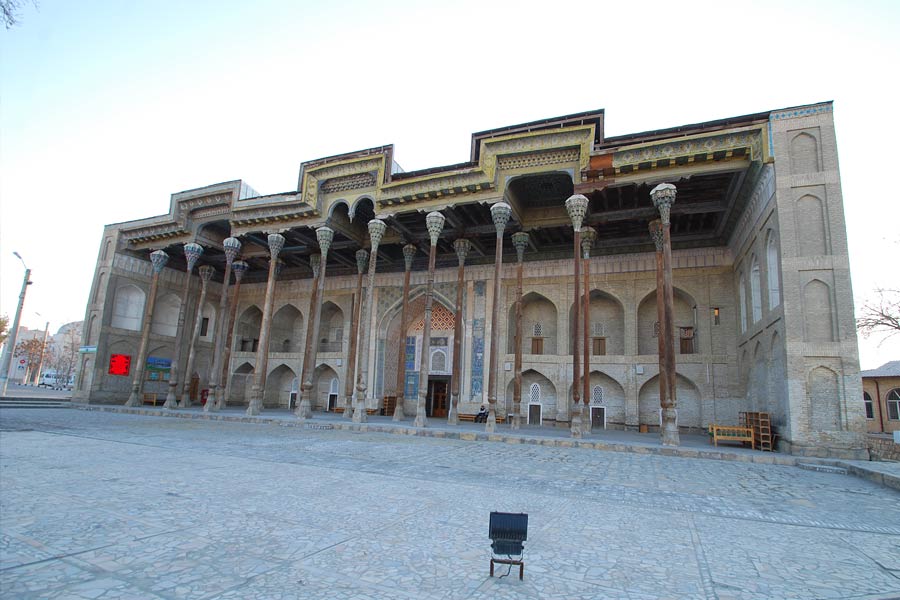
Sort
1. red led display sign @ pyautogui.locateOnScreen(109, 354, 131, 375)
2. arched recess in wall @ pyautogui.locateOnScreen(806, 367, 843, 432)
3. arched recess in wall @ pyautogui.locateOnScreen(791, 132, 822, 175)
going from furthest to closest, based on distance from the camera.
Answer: red led display sign @ pyautogui.locateOnScreen(109, 354, 131, 375), arched recess in wall @ pyautogui.locateOnScreen(791, 132, 822, 175), arched recess in wall @ pyautogui.locateOnScreen(806, 367, 843, 432)

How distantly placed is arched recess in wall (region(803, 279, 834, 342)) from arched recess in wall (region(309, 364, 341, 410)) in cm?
1978

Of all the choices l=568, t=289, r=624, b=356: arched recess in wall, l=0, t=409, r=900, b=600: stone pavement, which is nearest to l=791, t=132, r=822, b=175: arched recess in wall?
l=0, t=409, r=900, b=600: stone pavement

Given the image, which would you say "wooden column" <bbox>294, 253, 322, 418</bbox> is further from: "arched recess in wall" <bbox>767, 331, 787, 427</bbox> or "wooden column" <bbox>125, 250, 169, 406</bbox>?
"arched recess in wall" <bbox>767, 331, 787, 427</bbox>

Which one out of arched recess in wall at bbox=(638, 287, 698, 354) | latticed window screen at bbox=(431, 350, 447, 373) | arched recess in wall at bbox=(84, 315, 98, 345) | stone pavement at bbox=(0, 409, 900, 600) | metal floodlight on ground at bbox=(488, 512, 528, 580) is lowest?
stone pavement at bbox=(0, 409, 900, 600)

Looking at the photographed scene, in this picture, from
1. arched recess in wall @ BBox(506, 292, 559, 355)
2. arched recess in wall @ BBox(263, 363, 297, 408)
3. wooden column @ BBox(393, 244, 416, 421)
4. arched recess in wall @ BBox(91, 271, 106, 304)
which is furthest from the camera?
arched recess in wall @ BBox(263, 363, 297, 408)

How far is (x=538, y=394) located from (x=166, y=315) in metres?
20.0

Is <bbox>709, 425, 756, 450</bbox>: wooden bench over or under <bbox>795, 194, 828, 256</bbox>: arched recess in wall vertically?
under

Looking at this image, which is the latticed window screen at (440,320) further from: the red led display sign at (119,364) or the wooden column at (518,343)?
the red led display sign at (119,364)

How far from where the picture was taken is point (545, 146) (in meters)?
16.3

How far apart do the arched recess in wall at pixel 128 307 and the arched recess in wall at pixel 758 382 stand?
88.5ft

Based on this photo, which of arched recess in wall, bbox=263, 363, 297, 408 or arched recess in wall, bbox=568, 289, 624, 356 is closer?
arched recess in wall, bbox=568, 289, 624, 356

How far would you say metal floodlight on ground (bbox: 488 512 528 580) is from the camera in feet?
10.3

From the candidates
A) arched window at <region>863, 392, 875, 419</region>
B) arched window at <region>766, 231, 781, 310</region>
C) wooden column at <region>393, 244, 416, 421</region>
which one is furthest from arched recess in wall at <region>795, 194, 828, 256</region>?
arched window at <region>863, 392, 875, 419</region>

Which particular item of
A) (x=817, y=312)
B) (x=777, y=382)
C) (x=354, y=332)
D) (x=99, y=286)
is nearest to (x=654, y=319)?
(x=777, y=382)
